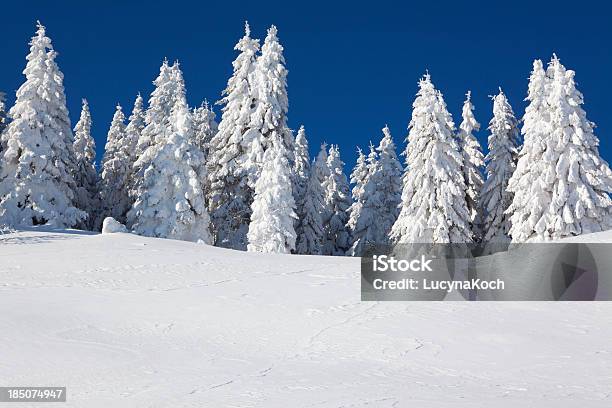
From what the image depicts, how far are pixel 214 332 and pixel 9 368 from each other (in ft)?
10.4

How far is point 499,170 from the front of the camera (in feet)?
113

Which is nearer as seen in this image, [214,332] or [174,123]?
[214,332]

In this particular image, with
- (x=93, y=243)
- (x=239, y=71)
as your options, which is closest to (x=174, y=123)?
(x=239, y=71)

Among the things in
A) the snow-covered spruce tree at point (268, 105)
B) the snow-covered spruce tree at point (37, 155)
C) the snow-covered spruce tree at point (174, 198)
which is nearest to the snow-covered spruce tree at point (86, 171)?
the snow-covered spruce tree at point (37, 155)

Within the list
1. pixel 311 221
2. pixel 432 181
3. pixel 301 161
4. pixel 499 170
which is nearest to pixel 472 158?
pixel 499 170

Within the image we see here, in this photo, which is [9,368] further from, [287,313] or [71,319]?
[287,313]

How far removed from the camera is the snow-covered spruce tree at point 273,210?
102ft

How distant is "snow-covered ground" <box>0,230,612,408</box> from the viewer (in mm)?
6293

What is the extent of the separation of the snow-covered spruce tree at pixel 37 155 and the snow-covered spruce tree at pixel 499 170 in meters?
23.5

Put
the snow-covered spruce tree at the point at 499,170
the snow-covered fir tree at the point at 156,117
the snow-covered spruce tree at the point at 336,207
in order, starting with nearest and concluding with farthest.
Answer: the snow-covered spruce tree at the point at 499,170, the snow-covered fir tree at the point at 156,117, the snow-covered spruce tree at the point at 336,207

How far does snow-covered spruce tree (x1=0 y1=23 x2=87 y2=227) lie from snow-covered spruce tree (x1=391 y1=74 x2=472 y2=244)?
59.2 ft

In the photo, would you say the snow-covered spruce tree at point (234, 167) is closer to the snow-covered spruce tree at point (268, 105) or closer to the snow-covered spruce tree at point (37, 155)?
the snow-covered spruce tree at point (268, 105)

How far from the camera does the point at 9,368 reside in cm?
674

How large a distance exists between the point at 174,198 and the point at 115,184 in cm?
1257
